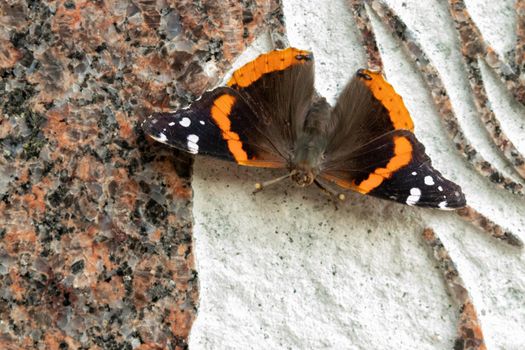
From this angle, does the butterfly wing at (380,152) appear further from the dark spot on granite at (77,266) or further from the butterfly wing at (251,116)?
the dark spot on granite at (77,266)

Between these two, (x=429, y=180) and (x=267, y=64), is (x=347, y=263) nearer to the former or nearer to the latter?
(x=429, y=180)

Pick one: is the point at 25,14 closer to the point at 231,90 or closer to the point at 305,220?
the point at 231,90

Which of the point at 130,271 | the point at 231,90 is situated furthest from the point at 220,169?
the point at 130,271

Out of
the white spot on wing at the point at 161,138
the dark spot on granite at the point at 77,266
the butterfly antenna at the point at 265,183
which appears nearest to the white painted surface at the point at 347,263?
the butterfly antenna at the point at 265,183

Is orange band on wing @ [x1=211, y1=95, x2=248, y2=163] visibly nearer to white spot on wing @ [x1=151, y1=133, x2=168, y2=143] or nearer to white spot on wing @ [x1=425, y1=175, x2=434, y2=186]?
white spot on wing @ [x1=151, y1=133, x2=168, y2=143]

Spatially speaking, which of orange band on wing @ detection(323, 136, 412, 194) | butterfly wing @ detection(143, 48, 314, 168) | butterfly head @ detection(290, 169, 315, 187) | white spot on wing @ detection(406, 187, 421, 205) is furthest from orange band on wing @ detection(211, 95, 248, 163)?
white spot on wing @ detection(406, 187, 421, 205)

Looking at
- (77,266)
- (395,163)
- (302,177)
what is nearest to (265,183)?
(302,177)
